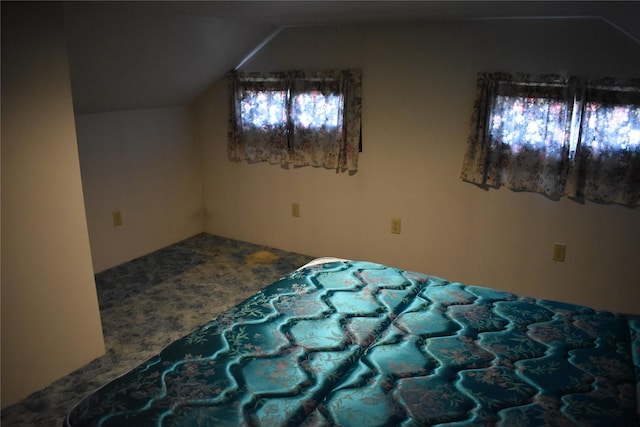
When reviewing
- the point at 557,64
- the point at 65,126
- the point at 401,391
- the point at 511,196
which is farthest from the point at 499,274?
the point at 65,126

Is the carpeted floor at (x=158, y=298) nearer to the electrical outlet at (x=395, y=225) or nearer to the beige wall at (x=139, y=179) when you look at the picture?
the beige wall at (x=139, y=179)

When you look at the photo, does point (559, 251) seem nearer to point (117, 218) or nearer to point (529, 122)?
point (529, 122)

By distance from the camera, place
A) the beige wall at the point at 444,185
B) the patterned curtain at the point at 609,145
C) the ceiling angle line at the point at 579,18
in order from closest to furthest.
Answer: the ceiling angle line at the point at 579,18
the patterned curtain at the point at 609,145
the beige wall at the point at 444,185

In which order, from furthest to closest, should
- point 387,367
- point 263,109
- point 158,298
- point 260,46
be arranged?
point 263,109 < point 260,46 < point 158,298 < point 387,367

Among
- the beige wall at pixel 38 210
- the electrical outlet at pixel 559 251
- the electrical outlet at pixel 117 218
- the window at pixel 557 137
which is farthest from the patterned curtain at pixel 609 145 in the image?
the electrical outlet at pixel 117 218

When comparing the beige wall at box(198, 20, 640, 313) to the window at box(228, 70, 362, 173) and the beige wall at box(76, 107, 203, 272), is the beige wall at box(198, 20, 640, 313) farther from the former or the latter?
the beige wall at box(76, 107, 203, 272)

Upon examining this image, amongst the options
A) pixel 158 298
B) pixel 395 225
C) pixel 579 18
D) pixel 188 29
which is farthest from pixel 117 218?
pixel 579 18

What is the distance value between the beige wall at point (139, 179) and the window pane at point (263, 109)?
645 mm

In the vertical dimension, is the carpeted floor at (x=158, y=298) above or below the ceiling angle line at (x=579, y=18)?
below

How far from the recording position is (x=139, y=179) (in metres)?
4.13

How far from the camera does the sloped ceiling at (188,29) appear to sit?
8.23 ft

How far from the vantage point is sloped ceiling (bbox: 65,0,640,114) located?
8.23ft

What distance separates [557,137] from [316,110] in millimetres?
1772

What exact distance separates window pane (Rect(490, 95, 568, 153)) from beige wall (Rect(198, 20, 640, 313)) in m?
0.20
